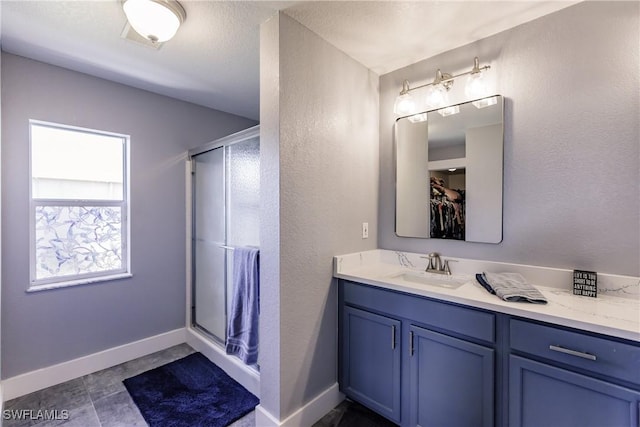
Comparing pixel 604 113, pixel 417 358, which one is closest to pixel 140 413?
pixel 417 358

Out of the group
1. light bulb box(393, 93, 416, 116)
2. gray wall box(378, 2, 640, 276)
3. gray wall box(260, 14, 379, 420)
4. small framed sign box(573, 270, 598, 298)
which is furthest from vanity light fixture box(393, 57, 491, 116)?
small framed sign box(573, 270, 598, 298)

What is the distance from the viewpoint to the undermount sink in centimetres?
173

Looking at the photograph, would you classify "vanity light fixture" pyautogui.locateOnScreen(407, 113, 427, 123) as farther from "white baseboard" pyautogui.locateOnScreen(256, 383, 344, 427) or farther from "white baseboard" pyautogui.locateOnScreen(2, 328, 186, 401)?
"white baseboard" pyautogui.locateOnScreen(2, 328, 186, 401)

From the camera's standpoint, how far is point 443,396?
4.62 ft

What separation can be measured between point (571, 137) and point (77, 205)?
132 inches

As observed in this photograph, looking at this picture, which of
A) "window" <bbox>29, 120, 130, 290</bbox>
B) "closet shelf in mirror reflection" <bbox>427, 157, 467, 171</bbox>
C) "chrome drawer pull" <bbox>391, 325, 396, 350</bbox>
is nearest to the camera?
"chrome drawer pull" <bbox>391, 325, 396, 350</bbox>

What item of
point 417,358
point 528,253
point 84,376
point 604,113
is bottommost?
point 84,376

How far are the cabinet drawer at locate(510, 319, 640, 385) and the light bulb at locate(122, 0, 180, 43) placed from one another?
221 centimetres

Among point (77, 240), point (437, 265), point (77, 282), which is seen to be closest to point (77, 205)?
point (77, 240)

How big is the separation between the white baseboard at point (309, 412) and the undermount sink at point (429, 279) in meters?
0.85

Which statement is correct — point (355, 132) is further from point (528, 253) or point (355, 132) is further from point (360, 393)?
point (360, 393)

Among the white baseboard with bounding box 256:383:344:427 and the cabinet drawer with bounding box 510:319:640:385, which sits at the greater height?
the cabinet drawer with bounding box 510:319:640:385

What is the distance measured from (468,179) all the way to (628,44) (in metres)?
0.92

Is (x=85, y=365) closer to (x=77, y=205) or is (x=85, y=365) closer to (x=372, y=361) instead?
(x=77, y=205)
